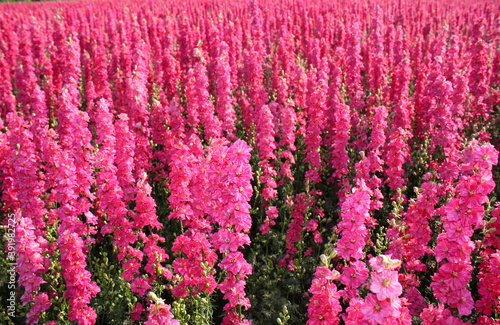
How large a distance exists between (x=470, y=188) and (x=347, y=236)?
1139 mm

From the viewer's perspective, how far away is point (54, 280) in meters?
4.42

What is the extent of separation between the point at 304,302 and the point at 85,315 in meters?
2.80

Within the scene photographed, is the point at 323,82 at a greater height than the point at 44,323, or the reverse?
the point at 323,82

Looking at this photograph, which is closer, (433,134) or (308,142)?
(308,142)

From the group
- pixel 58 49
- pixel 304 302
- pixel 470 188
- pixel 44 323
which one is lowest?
pixel 304 302

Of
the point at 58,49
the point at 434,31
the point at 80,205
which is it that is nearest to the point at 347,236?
the point at 80,205

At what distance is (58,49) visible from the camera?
973 cm

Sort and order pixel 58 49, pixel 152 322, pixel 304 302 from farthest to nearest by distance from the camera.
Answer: pixel 58 49 → pixel 304 302 → pixel 152 322

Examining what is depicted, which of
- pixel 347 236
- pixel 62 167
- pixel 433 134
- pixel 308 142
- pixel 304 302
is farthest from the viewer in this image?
pixel 433 134

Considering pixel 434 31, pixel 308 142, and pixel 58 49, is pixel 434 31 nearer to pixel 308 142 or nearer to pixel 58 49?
→ pixel 308 142

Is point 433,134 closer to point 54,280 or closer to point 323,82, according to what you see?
point 323,82

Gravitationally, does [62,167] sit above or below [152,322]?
above

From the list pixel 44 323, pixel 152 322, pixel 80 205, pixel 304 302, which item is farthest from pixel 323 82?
pixel 44 323

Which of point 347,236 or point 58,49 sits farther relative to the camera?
point 58,49
